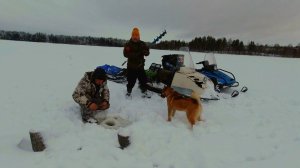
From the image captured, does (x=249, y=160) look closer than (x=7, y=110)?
Yes

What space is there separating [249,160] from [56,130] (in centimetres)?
323

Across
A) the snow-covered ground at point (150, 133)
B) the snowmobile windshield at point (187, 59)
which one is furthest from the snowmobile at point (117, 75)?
the snowmobile windshield at point (187, 59)

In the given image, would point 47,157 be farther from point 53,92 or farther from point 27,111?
point 53,92

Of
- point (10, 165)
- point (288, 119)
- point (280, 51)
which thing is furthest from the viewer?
point (280, 51)

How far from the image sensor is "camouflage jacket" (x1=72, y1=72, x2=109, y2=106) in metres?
5.86

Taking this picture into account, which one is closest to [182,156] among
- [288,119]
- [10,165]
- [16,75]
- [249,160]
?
[249,160]

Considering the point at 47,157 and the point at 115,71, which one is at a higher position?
the point at 115,71

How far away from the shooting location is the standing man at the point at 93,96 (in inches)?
229

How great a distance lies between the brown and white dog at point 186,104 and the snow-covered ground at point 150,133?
0.67 feet

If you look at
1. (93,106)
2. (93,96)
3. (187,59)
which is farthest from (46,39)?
(93,106)

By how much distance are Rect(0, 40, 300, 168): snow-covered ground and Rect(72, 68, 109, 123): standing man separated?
308 millimetres

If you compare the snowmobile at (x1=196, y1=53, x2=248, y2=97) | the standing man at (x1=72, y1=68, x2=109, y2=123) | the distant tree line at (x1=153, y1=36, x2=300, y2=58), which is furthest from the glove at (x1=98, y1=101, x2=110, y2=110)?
the distant tree line at (x1=153, y1=36, x2=300, y2=58)

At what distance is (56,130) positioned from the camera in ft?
17.4

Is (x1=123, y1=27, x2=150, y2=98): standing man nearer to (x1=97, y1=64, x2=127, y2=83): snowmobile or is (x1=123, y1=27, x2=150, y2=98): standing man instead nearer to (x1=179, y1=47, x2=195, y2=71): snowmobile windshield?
(x1=179, y1=47, x2=195, y2=71): snowmobile windshield
